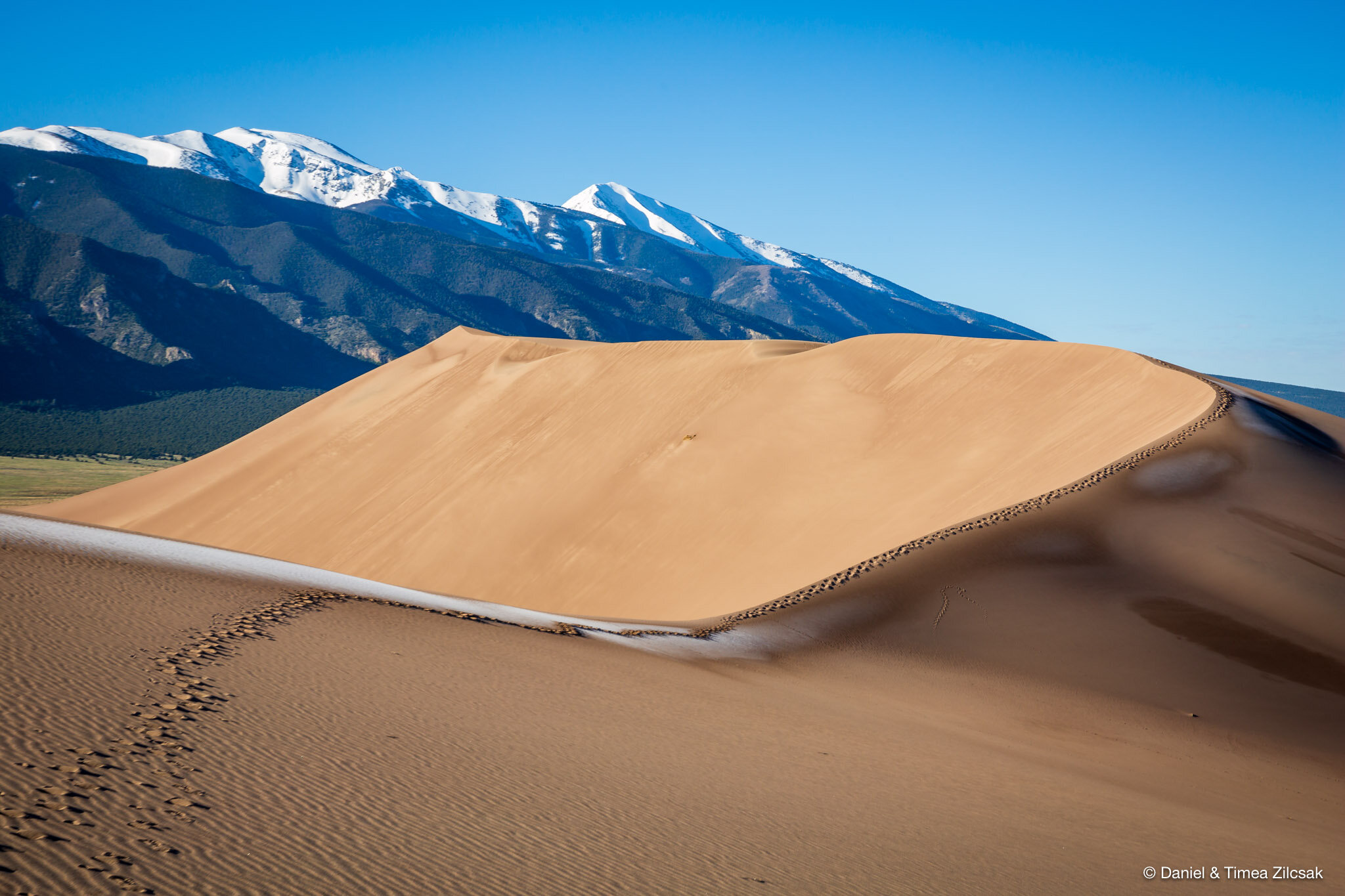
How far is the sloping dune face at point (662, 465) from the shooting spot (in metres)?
22.6

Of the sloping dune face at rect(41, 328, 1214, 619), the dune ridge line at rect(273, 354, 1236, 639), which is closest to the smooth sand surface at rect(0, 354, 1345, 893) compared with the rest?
the dune ridge line at rect(273, 354, 1236, 639)

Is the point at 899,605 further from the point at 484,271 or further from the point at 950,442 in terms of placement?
the point at 484,271

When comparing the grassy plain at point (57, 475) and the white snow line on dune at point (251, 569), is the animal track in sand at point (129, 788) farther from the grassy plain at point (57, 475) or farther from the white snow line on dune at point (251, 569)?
the grassy plain at point (57, 475)

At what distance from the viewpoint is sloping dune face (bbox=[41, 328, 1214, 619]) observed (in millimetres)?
22641

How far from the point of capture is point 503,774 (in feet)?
23.6

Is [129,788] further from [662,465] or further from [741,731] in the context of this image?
[662,465]

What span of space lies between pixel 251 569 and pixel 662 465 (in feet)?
55.3

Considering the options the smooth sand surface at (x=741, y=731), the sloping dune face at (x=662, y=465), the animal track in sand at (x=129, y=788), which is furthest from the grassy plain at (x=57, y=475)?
the animal track in sand at (x=129, y=788)

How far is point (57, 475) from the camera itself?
244 ft

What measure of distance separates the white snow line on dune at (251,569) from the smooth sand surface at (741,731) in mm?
912

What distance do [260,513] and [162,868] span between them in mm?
35228

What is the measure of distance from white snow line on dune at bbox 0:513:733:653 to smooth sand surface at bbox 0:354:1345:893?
0.91 metres

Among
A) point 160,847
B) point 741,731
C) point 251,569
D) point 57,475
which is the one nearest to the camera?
point 160,847

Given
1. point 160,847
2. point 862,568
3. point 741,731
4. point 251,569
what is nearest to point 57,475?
point 251,569
